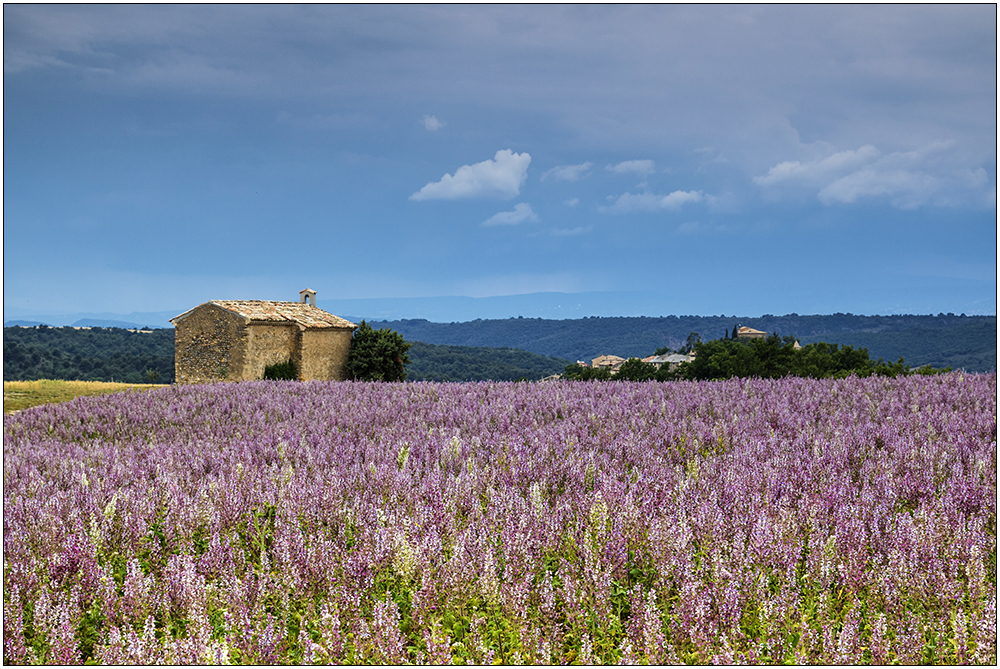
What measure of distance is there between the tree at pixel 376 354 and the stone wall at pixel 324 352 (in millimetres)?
569

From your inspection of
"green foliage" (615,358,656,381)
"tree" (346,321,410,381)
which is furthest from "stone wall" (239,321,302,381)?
"green foliage" (615,358,656,381)

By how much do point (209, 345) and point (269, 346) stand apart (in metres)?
3.53

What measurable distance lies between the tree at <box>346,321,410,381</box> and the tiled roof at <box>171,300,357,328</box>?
114cm

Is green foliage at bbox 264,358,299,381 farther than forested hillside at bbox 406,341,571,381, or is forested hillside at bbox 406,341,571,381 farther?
forested hillside at bbox 406,341,571,381

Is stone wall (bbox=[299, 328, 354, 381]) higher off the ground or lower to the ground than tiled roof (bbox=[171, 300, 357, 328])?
lower

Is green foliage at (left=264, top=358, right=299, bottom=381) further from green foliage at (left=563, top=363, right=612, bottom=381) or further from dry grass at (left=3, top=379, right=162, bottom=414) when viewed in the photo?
green foliage at (left=563, top=363, right=612, bottom=381)

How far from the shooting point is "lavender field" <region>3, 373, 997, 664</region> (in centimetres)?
210

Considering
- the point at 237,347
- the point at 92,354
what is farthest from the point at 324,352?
the point at 92,354

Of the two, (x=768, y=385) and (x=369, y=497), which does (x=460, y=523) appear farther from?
Answer: (x=768, y=385)

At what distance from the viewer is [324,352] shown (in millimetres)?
40469

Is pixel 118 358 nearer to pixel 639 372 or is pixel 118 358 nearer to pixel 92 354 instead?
pixel 92 354

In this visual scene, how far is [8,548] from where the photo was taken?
2.71 metres

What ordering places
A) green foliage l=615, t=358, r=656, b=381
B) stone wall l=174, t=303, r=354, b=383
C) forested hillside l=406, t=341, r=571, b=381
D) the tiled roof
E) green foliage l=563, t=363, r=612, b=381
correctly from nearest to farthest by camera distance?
green foliage l=563, t=363, r=612, b=381 → green foliage l=615, t=358, r=656, b=381 → stone wall l=174, t=303, r=354, b=383 → the tiled roof → forested hillside l=406, t=341, r=571, b=381

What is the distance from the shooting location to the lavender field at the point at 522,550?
2.10 metres
